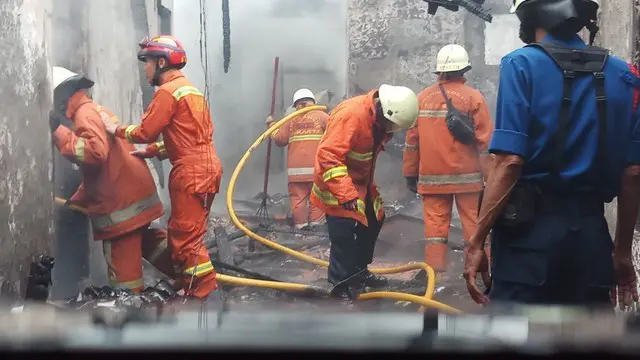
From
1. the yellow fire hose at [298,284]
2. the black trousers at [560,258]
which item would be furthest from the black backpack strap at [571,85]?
the yellow fire hose at [298,284]

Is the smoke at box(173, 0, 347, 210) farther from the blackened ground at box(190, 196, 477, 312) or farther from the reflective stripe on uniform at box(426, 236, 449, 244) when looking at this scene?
the reflective stripe on uniform at box(426, 236, 449, 244)

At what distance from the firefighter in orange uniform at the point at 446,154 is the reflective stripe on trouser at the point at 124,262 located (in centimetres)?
202

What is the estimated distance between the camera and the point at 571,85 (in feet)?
7.89

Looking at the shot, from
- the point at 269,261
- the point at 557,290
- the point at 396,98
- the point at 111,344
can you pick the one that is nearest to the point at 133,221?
the point at 269,261

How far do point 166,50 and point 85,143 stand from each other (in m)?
0.71

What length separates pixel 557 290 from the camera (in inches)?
97.0

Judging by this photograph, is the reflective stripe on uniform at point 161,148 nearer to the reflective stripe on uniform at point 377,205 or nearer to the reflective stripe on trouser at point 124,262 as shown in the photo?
the reflective stripe on trouser at point 124,262

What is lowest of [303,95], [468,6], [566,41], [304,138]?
[304,138]

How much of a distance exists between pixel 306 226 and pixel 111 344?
487 centimetres

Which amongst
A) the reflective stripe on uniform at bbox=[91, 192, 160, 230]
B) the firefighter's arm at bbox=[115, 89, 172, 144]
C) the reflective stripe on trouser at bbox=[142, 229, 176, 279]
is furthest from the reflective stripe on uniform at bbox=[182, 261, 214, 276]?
the firefighter's arm at bbox=[115, 89, 172, 144]

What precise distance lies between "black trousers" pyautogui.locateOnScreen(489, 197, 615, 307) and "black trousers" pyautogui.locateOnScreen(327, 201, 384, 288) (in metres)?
2.04

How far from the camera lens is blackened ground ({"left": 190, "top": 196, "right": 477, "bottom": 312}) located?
14.6 feet

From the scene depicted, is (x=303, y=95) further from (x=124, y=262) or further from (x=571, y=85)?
(x=571, y=85)

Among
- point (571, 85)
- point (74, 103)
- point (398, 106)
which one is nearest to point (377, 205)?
Result: point (398, 106)
